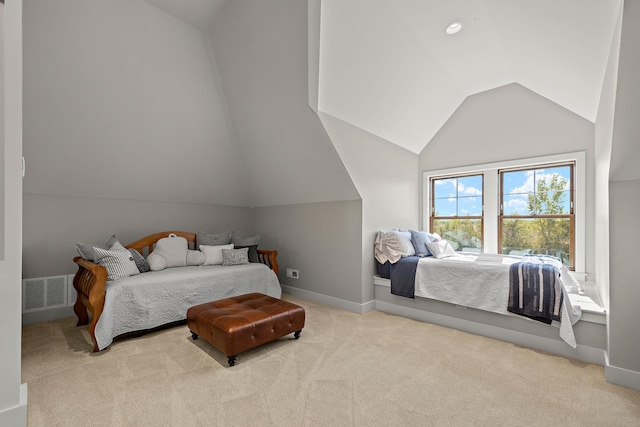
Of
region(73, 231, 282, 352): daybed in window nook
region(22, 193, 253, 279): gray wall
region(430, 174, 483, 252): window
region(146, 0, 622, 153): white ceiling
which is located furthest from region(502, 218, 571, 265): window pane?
region(22, 193, 253, 279): gray wall

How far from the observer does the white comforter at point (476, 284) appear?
8.26 feet

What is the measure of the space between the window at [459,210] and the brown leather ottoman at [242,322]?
2795mm

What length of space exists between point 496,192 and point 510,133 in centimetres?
78

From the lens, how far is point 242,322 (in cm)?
248

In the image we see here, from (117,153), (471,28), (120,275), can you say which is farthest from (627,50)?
(117,153)

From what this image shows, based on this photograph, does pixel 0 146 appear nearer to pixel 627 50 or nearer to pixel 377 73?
pixel 377 73

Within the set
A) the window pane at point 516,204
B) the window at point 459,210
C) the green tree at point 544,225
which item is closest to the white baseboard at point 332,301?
the window at point 459,210

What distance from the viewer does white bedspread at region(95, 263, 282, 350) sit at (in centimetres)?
279

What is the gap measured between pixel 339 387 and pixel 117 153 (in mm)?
3527

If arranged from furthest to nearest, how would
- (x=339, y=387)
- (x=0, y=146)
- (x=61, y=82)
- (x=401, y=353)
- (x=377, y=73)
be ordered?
(x=377, y=73) → (x=61, y=82) → (x=401, y=353) → (x=339, y=387) → (x=0, y=146)

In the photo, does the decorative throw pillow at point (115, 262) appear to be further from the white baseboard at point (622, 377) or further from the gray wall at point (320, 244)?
the white baseboard at point (622, 377)

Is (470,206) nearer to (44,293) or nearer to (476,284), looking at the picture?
(476,284)

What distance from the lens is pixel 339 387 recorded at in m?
2.08

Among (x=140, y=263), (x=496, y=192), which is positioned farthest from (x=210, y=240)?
(x=496, y=192)
